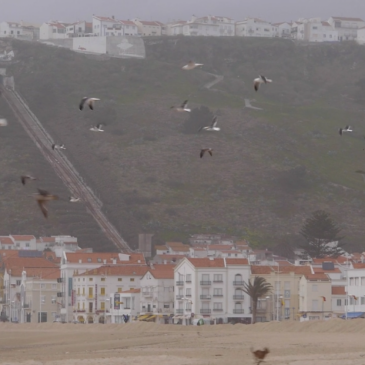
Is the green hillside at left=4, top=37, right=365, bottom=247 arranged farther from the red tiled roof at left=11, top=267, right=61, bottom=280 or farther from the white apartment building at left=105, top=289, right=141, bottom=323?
the white apartment building at left=105, top=289, right=141, bottom=323

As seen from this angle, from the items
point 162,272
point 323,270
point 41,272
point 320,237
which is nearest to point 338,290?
point 323,270

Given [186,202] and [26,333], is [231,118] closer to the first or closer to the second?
[186,202]

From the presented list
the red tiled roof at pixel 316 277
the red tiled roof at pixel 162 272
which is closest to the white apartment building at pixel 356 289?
the red tiled roof at pixel 316 277

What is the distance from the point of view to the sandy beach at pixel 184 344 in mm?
49500

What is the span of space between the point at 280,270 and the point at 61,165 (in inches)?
2797

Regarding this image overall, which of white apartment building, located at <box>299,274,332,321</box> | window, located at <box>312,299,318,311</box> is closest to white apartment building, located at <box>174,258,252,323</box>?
white apartment building, located at <box>299,274,332,321</box>

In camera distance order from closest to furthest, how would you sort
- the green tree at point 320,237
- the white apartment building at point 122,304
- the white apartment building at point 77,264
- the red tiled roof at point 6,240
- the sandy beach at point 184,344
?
the sandy beach at point 184,344, the white apartment building at point 122,304, the white apartment building at point 77,264, the green tree at point 320,237, the red tiled roof at point 6,240

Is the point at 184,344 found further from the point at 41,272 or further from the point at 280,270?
the point at 41,272

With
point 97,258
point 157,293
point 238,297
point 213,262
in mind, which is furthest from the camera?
point 97,258

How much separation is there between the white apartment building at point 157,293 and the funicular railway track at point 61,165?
30716mm

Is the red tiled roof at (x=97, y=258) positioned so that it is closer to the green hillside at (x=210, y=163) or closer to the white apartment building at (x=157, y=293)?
the white apartment building at (x=157, y=293)

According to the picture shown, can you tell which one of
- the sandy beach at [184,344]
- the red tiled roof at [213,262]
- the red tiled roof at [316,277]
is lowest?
the sandy beach at [184,344]

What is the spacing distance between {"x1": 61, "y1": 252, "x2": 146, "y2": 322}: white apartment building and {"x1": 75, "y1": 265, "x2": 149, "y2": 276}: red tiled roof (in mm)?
1599

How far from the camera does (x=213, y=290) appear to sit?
305ft
